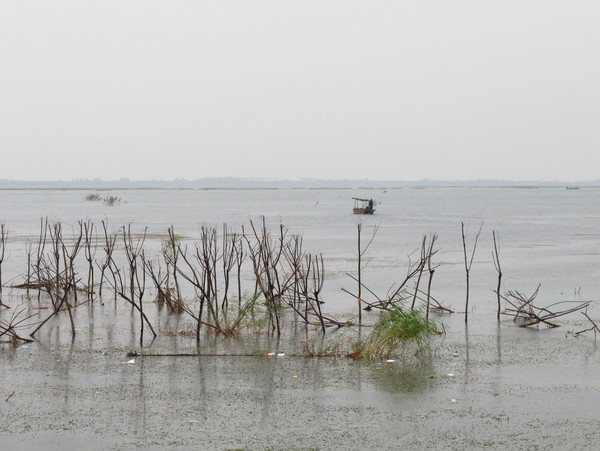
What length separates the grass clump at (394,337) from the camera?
33.8 ft

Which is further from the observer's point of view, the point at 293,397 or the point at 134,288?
the point at 134,288

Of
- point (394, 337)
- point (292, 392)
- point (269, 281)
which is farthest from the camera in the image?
point (269, 281)

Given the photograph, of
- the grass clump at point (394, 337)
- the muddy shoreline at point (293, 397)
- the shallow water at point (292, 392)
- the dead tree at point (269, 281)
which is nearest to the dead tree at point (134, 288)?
the shallow water at point (292, 392)

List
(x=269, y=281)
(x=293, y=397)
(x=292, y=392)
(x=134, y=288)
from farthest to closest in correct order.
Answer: (x=134, y=288) < (x=269, y=281) < (x=292, y=392) < (x=293, y=397)

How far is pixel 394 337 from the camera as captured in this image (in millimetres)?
10578

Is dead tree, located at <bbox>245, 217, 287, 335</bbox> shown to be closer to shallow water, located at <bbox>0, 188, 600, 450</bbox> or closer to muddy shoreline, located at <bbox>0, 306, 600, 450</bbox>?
shallow water, located at <bbox>0, 188, 600, 450</bbox>

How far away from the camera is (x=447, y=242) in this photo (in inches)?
1347

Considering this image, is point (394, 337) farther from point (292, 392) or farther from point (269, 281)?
point (269, 281)

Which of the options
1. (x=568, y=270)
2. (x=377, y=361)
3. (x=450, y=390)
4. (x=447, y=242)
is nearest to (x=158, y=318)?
(x=377, y=361)

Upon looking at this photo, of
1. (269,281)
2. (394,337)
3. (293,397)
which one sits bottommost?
(293,397)

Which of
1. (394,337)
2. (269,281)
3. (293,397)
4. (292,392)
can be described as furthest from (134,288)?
(293,397)

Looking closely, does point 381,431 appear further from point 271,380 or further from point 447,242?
point 447,242

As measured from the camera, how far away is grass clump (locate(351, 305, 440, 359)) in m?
10.3

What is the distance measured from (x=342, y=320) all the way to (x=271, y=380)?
14.8ft
